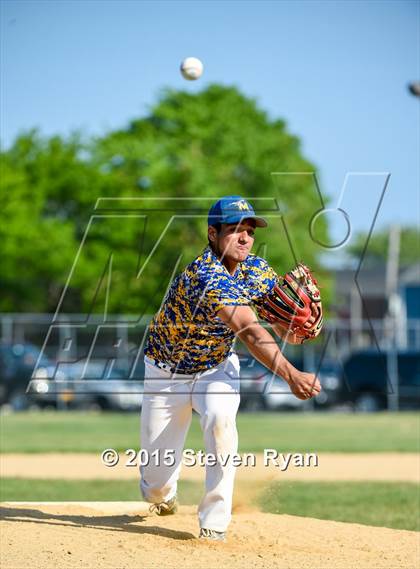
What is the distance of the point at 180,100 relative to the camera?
146 ft

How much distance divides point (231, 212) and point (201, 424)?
137 centimetres

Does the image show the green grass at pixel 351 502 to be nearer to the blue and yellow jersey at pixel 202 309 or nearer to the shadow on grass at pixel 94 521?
the shadow on grass at pixel 94 521

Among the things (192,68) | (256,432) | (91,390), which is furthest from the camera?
(91,390)

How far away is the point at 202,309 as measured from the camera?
19.7 feet

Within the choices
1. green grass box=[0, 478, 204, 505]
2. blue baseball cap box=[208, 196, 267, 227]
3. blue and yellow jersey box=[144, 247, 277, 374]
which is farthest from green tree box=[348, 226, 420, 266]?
blue baseball cap box=[208, 196, 267, 227]

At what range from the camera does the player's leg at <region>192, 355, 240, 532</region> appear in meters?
6.02

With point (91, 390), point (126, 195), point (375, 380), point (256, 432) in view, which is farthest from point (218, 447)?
point (126, 195)

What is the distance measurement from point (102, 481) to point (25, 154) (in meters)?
30.1

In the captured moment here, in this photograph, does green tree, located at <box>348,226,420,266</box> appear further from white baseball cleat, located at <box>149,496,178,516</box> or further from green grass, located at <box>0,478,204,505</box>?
white baseball cleat, located at <box>149,496,178,516</box>

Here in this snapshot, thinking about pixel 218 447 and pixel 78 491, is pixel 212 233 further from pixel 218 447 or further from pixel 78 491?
pixel 78 491

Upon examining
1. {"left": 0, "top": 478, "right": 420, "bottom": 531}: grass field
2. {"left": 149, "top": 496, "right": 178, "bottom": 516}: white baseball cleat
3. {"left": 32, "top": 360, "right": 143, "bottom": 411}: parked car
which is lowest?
{"left": 149, "top": 496, "right": 178, "bottom": 516}: white baseball cleat

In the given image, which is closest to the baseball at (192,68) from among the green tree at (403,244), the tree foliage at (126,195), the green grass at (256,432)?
the green grass at (256,432)

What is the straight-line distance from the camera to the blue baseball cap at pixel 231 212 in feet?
19.8

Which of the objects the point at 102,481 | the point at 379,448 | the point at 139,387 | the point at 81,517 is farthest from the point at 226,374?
the point at 139,387
